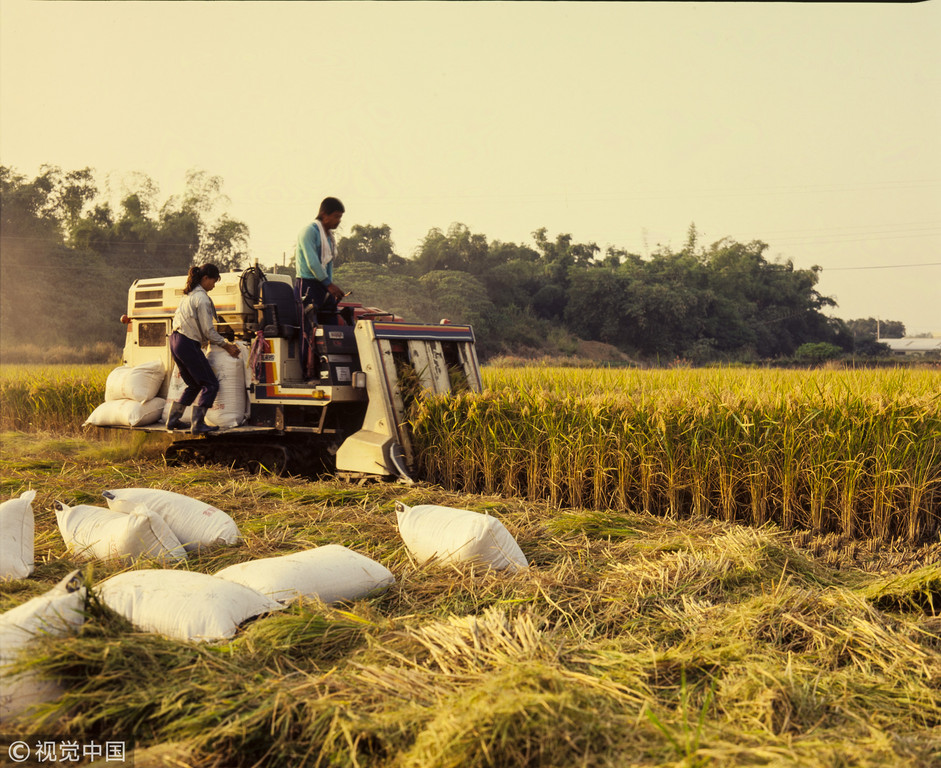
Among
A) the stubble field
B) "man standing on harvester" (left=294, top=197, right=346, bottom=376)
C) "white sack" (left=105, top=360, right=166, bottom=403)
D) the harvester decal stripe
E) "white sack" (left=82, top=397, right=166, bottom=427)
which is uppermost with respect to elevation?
"man standing on harvester" (left=294, top=197, right=346, bottom=376)

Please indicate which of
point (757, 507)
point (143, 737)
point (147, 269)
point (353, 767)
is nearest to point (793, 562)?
point (757, 507)

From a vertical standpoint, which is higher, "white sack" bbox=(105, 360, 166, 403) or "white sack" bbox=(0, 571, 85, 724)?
"white sack" bbox=(105, 360, 166, 403)

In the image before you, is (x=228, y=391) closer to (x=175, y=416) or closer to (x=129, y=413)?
(x=175, y=416)

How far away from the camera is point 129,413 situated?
753 centimetres

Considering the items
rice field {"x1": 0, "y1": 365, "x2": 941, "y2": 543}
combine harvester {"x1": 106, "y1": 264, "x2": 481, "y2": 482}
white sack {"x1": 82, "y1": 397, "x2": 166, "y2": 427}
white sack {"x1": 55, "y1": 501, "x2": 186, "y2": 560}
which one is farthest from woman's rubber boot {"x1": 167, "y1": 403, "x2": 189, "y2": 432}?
white sack {"x1": 55, "y1": 501, "x2": 186, "y2": 560}

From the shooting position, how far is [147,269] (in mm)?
37531

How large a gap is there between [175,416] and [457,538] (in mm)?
4142

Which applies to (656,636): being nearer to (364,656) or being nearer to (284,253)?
(364,656)

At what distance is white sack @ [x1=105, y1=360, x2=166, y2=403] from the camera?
25.0 feet

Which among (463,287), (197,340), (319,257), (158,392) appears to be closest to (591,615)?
(319,257)

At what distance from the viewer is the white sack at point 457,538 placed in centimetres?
379

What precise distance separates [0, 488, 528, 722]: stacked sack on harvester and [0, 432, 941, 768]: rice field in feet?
0.23

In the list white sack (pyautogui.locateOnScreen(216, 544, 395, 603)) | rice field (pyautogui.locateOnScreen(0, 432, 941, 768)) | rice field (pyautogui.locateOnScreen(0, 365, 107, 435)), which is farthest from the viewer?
rice field (pyautogui.locateOnScreen(0, 365, 107, 435))

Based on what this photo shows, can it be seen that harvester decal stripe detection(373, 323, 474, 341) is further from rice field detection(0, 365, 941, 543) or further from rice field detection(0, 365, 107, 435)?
rice field detection(0, 365, 107, 435)
